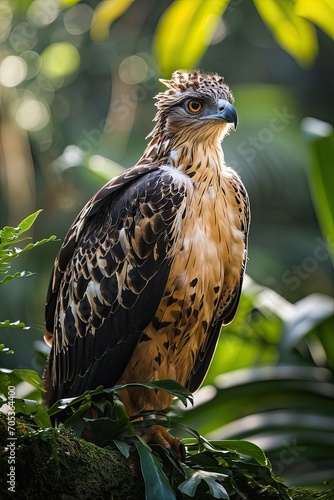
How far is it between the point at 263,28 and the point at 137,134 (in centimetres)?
355

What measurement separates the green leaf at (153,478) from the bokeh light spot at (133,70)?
407 inches

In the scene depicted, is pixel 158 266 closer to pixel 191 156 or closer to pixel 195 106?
pixel 191 156

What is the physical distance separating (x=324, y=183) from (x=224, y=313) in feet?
4.25

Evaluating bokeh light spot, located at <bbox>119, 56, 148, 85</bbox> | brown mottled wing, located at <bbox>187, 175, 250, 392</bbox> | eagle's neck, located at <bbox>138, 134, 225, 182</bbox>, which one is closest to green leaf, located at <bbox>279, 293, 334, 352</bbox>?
brown mottled wing, located at <bbox>187, 175, 250, 392</bbox>

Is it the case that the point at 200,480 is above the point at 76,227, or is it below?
below

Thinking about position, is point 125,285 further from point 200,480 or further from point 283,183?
point 283,183

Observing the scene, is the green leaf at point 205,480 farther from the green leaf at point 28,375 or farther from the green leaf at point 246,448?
the green leaf at point 28,375

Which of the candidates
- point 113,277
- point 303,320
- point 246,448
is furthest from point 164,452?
point 303,320

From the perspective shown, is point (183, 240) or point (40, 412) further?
point (183, 240)

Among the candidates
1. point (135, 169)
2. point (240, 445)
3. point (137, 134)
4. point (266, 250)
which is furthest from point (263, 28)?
point (240, 445)

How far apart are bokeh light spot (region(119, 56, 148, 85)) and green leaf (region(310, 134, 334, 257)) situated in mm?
8002

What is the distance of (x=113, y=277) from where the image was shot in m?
4.08

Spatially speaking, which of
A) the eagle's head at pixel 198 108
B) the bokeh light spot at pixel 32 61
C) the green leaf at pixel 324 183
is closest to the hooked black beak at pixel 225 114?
the eagle's head at pixel 198 108

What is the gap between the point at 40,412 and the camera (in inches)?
106
